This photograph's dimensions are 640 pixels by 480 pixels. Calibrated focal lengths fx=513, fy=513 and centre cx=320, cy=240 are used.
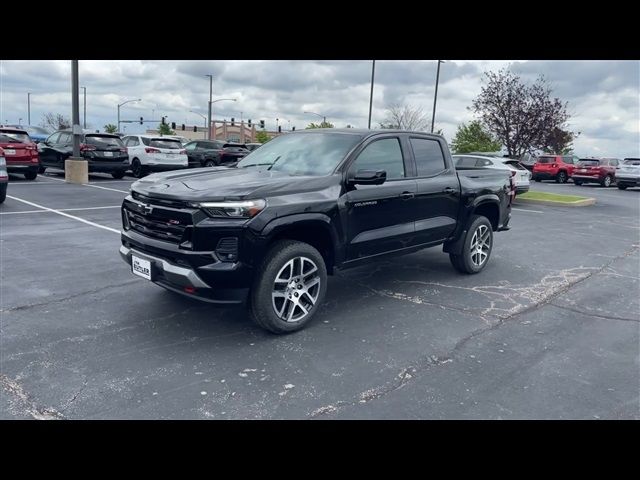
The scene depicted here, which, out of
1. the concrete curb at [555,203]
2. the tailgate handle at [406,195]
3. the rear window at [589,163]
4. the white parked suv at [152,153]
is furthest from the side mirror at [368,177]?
the rear window at [589,163]

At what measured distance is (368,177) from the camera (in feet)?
15.7

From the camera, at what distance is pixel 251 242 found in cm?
416

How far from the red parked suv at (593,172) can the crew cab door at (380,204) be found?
26.5 m

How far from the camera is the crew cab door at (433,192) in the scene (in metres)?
5.93

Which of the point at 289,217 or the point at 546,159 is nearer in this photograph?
the point at 289,217

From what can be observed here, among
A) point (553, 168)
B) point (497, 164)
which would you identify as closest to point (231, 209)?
point (497, 164)

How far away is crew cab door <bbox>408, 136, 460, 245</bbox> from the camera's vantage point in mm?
5934

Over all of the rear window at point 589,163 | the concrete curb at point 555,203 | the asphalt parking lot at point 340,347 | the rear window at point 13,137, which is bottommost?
the asphalt parking lot at point 340,347

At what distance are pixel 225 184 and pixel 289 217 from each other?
24.4 inches

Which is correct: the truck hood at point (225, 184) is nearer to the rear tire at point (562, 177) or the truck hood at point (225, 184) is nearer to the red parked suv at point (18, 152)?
the red parked suv at point (18, 152)

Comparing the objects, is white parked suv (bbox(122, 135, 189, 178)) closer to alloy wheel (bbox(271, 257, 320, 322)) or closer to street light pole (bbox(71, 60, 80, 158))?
street light pole (bbox(71, 60, 80, 158))

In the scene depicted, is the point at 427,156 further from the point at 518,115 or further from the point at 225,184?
the point at 518,115
